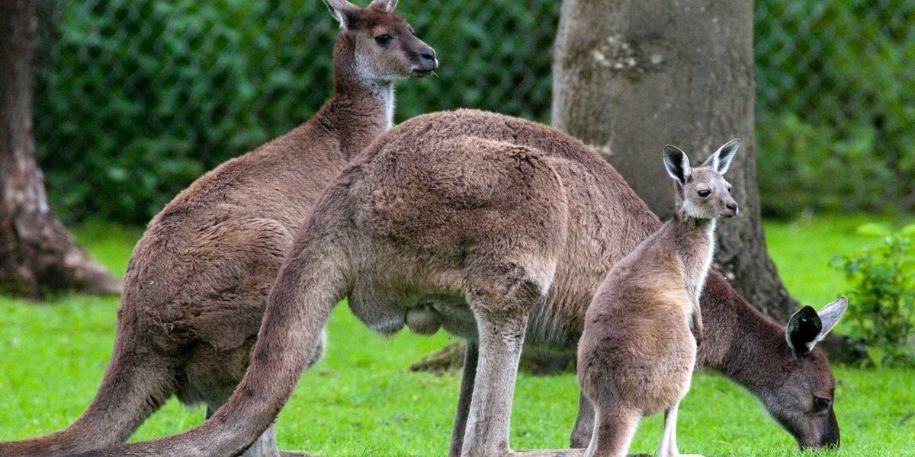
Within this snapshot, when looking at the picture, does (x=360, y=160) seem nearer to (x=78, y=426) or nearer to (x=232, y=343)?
(x=232, y=343)

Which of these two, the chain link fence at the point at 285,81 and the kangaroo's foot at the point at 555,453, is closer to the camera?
the kangaroo's foot at the point at 555,453

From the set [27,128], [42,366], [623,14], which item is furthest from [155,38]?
[623,14]

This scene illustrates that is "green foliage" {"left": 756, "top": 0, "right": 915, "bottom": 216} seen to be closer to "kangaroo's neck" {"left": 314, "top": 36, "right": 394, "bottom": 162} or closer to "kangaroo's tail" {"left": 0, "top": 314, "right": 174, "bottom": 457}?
"kangaroo's neck" {"left": 314, "top": 36, "right": 394, "bottom": 162}

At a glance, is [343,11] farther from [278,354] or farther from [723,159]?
[278,354]

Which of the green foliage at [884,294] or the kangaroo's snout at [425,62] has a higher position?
the kangaroo's snout at [425,62]

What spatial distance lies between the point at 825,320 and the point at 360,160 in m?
2.12

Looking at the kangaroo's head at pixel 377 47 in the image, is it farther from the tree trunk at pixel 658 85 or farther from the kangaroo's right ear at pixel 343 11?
the tree trunk at pixel 658 85

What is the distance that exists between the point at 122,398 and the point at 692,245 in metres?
2.29

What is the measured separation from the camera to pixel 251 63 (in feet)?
40.1

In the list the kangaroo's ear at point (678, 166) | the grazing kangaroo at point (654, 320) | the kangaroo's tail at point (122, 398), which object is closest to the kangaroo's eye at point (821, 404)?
the grazing kangaroo at point (654, 320)

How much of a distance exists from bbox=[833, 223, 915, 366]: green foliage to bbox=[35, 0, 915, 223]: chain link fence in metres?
5.00

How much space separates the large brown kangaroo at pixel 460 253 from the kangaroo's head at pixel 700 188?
39cm

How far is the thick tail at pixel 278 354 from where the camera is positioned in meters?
4.77

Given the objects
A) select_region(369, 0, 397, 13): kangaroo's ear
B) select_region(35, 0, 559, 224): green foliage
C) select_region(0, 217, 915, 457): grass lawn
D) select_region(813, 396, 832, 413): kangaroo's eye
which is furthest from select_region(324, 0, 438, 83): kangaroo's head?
select_region(35, 0, 559, 224): green foliage
